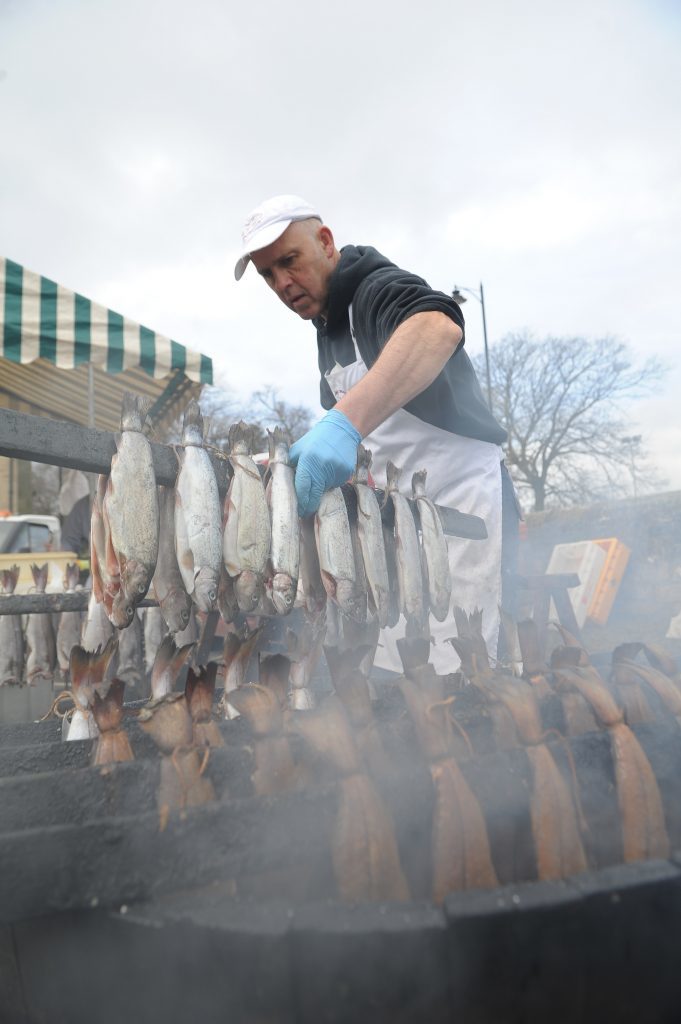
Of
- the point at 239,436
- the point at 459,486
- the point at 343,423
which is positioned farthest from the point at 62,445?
the point at 459,486

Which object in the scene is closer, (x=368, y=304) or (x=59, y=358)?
(x=368, y=304)

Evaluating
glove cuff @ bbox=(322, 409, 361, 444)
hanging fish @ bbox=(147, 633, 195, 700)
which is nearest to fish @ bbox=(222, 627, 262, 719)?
hanging fish @ bbox=(147, 633, 195, 700)

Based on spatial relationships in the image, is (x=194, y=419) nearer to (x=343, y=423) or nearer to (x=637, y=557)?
(x=343, y=423)

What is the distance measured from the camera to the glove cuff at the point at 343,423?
86.0 inches

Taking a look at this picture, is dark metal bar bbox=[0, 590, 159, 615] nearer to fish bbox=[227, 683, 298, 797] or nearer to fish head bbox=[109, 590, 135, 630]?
fish head bbox=[109, 590, 135, 630]

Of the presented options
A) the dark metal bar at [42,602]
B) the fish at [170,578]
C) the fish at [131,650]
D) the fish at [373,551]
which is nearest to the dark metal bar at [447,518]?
the fish at [373,551]

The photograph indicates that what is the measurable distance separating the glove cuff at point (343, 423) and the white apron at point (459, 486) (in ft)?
3.65

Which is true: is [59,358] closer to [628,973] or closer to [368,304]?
[368,304]

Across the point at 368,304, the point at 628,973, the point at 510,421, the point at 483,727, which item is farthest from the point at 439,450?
the point at 510,421

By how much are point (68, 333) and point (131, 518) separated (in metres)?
5.61

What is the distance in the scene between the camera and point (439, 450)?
132 inches

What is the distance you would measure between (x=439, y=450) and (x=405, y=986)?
262cm

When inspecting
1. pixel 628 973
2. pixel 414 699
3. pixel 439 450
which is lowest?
pixel 628 973

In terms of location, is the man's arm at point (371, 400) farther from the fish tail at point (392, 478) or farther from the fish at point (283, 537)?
the fish tail at point (392, 478)
